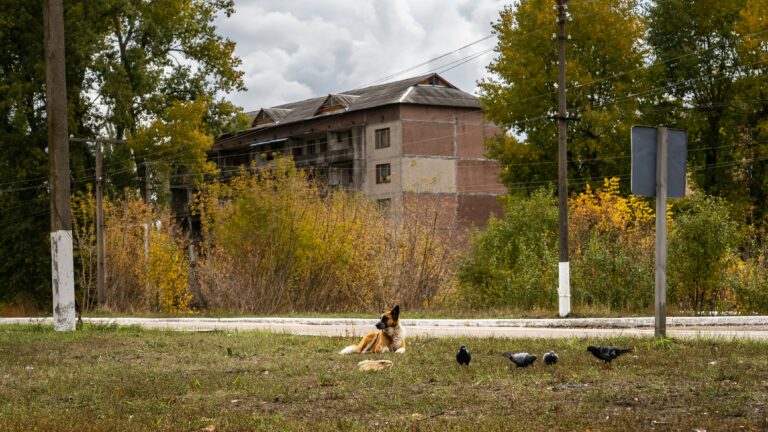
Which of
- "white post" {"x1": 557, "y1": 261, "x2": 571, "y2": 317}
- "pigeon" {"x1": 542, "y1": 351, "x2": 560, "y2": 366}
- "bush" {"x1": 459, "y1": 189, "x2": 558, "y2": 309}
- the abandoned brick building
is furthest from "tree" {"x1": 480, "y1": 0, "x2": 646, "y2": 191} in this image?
"pigeon" {"x1": 542, "y1": 351, "x2": 560, "y2": 366}

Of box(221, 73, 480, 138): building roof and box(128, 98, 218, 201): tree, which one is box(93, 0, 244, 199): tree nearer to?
box(128, 98, 218, 201): tree

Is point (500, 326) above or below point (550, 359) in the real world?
below

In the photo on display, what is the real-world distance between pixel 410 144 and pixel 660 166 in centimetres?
5543

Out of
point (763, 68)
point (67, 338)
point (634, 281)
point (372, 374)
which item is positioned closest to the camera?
point (372, 374)

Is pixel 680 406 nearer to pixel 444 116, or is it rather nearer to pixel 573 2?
pixel 573 2

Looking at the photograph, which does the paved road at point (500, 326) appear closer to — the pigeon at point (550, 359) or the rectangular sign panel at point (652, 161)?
the rectangular sign panel at point (652, 161)

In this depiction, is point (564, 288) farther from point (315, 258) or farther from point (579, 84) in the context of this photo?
point (579, 84)

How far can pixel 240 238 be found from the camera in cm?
3034

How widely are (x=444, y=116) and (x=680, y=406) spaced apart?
61638 mm

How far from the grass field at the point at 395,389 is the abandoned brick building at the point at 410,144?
5143cm

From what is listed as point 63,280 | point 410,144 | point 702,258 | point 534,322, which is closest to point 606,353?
point 534,322

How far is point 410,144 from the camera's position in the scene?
67812 mm

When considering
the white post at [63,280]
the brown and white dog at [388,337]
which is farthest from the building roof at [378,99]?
the brown and white dog at [388,337]

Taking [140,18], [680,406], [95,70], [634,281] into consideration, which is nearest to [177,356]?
[680,406]
